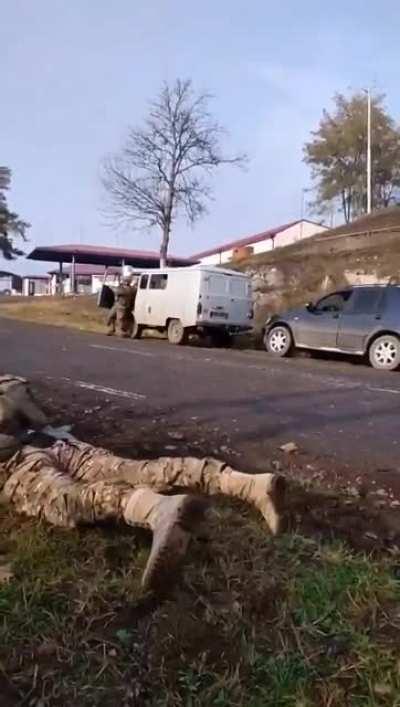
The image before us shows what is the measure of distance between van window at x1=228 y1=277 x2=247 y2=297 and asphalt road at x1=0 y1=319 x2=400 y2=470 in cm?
499

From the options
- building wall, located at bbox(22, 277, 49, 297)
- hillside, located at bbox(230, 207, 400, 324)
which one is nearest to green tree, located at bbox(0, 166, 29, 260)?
building wall, located at bbox(22, 277, 49, 297)

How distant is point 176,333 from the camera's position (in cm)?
1980

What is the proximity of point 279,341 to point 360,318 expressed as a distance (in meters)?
2.38

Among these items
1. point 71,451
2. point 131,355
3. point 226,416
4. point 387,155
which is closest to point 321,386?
point 226,416

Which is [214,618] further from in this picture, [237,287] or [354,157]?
[354,157]

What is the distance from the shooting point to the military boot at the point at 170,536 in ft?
9.29

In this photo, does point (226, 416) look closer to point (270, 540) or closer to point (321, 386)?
point (321, 386)

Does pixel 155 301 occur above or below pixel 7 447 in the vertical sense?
above

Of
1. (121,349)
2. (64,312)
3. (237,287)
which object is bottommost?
(121,349)

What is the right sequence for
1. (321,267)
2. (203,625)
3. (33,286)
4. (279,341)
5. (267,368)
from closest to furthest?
(203,625)
(267,368)
(279,341)
(321,267)
(33,286)

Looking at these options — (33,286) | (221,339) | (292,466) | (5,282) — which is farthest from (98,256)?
(292,466)

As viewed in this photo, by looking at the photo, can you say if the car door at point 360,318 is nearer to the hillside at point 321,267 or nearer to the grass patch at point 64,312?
the hillside at point 321,267

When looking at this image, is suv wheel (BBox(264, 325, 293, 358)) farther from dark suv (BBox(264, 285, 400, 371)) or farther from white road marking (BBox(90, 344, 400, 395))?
white road marking (BBox(90, 344, 400, 395))

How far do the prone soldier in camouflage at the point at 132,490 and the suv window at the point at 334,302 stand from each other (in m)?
12.2
